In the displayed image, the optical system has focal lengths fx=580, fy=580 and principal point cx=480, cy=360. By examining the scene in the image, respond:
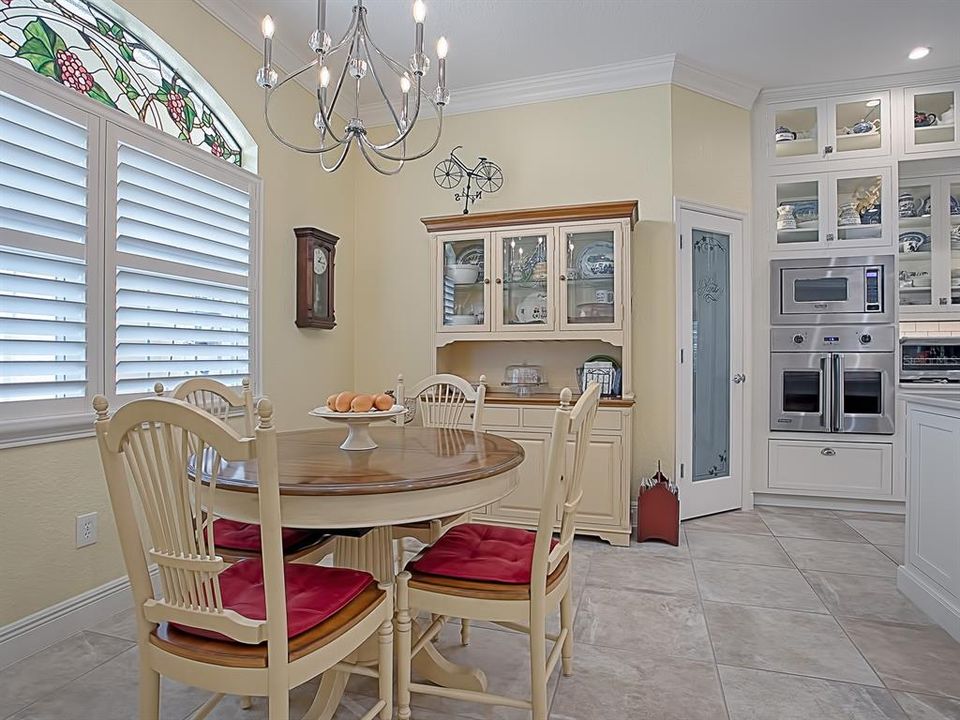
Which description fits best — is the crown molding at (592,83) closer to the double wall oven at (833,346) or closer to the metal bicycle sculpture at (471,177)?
the metal bicycle sculpture at (471,177)

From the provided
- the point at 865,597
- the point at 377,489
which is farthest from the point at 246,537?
the point at 865,597

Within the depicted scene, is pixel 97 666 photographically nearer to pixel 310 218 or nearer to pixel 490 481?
pixel 490 481

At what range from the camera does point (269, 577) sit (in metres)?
1.21

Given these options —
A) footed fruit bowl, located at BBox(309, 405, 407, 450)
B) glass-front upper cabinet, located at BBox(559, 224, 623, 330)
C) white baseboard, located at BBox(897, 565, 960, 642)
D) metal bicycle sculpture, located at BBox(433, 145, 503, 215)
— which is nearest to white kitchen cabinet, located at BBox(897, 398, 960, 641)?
white baseboard, located at BBox(897, 565, 960, 642)

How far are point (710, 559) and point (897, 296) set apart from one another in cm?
236

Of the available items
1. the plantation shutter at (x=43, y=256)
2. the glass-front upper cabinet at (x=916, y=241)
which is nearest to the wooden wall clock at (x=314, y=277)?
the plantation shutter at (x=43, y=256)

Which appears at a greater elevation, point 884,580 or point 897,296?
point 897,296

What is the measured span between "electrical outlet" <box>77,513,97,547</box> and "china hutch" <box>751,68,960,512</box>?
4.02 m

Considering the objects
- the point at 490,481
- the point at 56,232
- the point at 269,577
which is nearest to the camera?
the point at 269,577

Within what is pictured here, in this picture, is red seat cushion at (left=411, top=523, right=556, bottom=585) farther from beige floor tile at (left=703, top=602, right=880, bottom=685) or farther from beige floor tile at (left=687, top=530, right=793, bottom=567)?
beige floor tile at (left=687, top=530, right=793, bottom=567)

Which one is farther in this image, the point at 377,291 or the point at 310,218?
the point at 377,291

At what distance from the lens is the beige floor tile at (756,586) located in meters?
2.58

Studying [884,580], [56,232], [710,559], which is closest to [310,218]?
[56,232]

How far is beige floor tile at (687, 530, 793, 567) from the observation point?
312 centimetres
